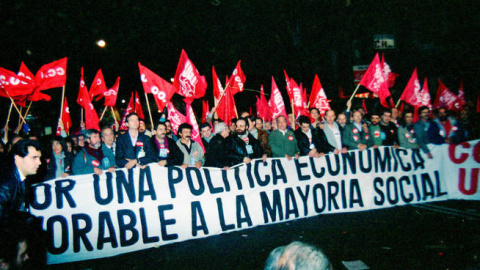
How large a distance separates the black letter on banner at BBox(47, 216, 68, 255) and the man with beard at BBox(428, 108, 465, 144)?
716 cm

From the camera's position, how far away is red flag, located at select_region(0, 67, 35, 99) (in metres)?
7.46

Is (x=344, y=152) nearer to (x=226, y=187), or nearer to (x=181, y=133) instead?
(x=226, y=187)

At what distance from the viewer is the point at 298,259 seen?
147cm

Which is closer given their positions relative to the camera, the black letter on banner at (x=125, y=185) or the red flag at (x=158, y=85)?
the black letter on banner at (x=125, y=185)

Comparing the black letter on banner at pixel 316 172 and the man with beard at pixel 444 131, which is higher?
the man with beard at pixel 444 131

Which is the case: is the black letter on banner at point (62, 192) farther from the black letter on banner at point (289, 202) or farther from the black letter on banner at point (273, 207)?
the black letter on banner at point (289, 202)

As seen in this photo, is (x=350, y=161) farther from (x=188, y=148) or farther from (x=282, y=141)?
(x=188, y=148)

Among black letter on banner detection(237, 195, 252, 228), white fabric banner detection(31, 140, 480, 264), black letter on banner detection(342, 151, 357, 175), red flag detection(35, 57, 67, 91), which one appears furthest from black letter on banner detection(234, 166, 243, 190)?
red flag detection(35, 57, 67, 91)

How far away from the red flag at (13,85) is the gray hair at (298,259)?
807 cm

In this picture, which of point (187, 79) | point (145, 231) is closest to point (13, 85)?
point (187, 79)

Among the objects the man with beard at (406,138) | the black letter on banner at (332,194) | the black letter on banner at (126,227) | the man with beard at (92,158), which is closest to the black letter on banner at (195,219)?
the black letter on banner at (126,227)

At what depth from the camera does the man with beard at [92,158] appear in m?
5.09

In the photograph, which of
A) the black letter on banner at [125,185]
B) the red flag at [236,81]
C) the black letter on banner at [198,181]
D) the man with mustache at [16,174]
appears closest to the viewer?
the man with mustache at [16,174]

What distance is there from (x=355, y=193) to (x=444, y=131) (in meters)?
3.49
